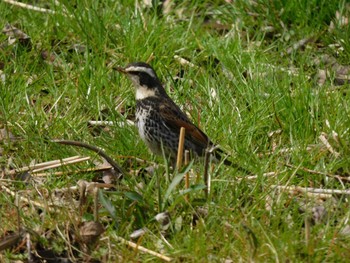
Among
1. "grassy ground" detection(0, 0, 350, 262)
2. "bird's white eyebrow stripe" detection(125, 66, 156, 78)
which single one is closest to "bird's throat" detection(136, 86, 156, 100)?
"bird's white eyebrow stripe" detection(125, 66, 156, 78)

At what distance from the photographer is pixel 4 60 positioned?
8539mm

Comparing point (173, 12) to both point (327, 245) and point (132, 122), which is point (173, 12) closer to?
point (132, 122)

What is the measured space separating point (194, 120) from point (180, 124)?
337 mm

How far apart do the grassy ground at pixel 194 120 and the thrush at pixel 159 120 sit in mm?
135

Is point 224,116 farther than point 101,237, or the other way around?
point 224,116

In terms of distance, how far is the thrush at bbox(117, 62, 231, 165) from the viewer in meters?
7.26

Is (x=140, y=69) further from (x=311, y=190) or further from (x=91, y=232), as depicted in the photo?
(x=91, y=232)

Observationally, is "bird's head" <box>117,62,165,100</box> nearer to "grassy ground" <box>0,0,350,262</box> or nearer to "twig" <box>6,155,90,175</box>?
"grassy ground" <box>0,0,350,262</box>

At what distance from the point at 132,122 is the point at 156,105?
1.71 ft

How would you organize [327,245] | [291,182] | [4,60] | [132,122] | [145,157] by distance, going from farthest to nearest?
1. [4,60]
2. [132,122]
3. [145,157]
4. [291,182]
5. [327,245]

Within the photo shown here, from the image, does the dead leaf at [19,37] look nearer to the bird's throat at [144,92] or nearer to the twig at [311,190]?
the bird's throat at [144,92]

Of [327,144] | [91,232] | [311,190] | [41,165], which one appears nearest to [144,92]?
[41,165]

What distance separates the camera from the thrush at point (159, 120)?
726 centimetres

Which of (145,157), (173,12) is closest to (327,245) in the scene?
(145,157)
